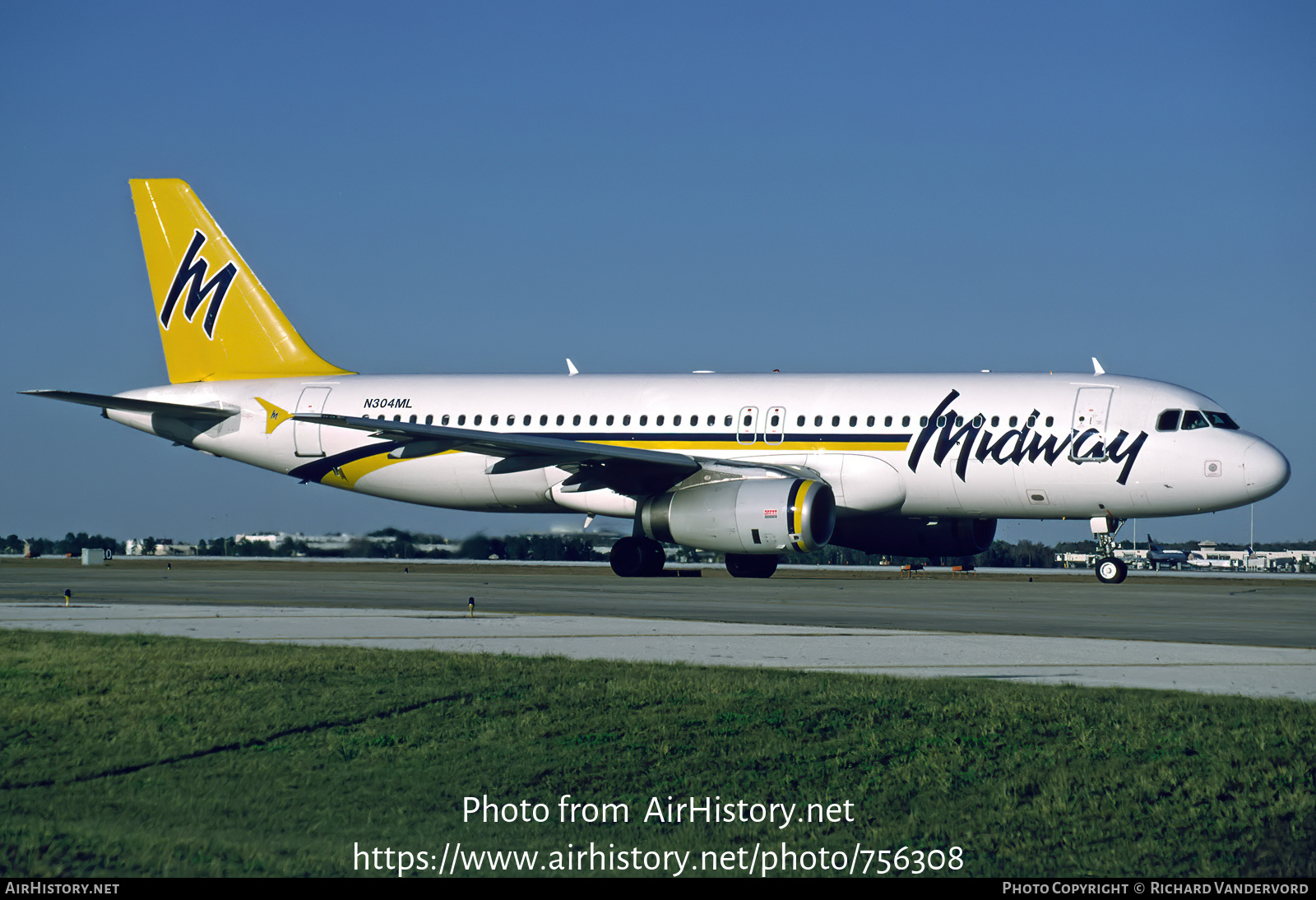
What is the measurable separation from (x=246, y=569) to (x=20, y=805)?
27.7m

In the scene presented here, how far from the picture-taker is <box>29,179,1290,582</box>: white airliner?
23.7 meters

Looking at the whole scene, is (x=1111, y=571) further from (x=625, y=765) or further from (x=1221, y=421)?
(x=625, y=765)

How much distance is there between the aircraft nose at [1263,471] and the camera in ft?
76.6

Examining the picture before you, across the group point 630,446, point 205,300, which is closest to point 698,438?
point 630,446

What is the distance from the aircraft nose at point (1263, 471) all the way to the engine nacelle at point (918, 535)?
5.12 metres

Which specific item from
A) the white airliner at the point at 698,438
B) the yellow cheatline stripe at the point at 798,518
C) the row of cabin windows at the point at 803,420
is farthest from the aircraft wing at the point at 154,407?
the yellow cheatline stripe at the point at 798,518

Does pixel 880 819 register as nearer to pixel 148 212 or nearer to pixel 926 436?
pixel 926 436

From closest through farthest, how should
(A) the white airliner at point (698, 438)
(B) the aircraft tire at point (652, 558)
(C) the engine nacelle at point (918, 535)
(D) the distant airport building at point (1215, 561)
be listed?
1. (A) the white airliner at point (698, 438)
2. (B) the aircraft tire at point (652, 558)
3. (C) the engine nacelle at point (918, 535)
4. (D) the distant airport building at point (1215, 561)

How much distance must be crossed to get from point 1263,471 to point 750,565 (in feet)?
32.9

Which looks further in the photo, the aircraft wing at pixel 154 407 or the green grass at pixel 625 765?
the aircraft wing at pixel 154 407

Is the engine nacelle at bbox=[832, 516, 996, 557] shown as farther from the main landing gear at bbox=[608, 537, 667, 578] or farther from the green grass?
the green grass

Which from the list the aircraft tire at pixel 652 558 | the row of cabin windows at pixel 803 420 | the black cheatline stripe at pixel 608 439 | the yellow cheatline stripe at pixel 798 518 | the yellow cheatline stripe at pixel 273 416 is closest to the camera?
the yellow cheatline stripe at pixel 798 518

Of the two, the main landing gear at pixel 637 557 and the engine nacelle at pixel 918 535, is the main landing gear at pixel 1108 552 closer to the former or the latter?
the engine nacelle at pixel 918 535

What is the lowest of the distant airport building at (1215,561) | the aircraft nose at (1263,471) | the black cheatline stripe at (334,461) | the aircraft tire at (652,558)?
the distant airport building at (1215,561)
